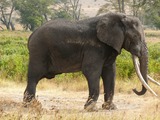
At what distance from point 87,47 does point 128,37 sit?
942 millimetres

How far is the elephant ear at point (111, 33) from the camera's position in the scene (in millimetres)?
11422

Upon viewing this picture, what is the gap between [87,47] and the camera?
11.5 m

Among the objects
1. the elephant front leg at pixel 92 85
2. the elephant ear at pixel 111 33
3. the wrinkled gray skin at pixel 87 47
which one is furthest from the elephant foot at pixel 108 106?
the elephant ear at pixel 111 33

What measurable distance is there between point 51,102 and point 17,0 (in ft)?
260

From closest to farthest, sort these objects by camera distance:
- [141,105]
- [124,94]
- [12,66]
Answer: [141,105]
[124,94]
[12,66]

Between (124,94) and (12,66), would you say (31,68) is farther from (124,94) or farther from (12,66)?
(12,66)

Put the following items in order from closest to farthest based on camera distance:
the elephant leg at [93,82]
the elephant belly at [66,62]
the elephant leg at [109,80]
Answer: the elephant leg at [93,82] → the elephant belly at [66,62] → the elephant leg at [109,80]

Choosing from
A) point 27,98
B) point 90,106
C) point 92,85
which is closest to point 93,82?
point 92,85

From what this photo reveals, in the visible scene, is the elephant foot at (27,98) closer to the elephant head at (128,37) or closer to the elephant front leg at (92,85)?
the elephant front leg at (92,85)

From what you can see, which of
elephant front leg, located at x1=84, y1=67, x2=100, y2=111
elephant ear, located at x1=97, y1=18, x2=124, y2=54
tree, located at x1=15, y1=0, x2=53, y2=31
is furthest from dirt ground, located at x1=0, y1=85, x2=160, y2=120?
tree, located at x1=15, y1=0, x2=53, y2=31

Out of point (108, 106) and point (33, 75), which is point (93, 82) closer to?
point (108, 106)

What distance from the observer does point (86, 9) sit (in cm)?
16800

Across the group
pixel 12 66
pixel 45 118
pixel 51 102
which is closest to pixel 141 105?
pixel 51 102

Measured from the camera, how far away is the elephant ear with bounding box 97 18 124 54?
37.5 feet
